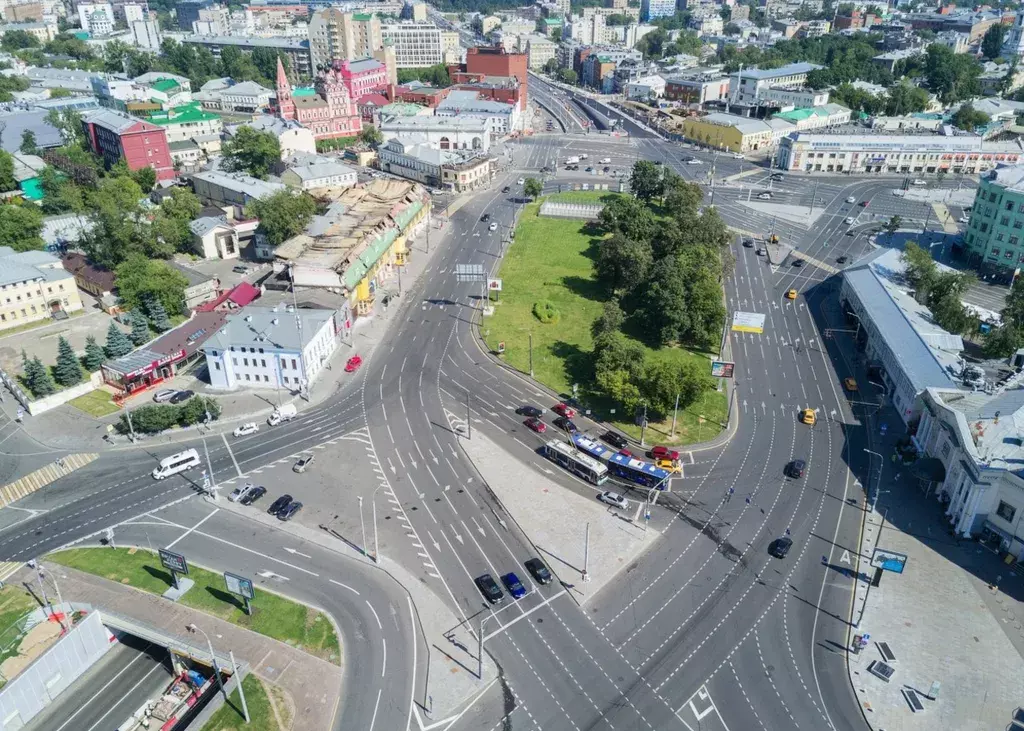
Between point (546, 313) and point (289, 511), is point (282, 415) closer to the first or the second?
point (289, 511)

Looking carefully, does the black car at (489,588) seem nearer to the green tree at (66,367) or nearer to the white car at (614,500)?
the white car at (614,500)

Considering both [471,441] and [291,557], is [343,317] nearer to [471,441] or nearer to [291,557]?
[471,441]

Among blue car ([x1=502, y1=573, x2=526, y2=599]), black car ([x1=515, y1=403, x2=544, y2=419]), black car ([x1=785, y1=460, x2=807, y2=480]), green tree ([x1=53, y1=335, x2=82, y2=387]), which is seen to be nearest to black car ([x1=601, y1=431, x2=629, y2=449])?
black car ([x1=515, y1=403, x2=544, y2=419])

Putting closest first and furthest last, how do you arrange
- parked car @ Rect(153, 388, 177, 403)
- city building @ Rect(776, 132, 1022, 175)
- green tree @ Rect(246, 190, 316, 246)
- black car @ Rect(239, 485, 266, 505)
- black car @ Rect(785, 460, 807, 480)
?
black car @ Rect(239, 485, 266, 505), black car @ Rect(785, 460, 807, 480), parked car @ Rect(153, 388, 177, 403), green tree @ Rect(246, 190, 316, 246), city building @ Rect(776, 132, 1022, 175)

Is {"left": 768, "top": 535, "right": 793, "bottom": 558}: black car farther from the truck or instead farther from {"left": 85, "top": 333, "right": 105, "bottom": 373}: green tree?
Result: {"left": 85, "top": 333, "right": 105, "bottom": 373}: green tree

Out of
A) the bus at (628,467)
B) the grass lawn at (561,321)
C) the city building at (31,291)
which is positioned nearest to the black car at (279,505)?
the bus at (628,467)
